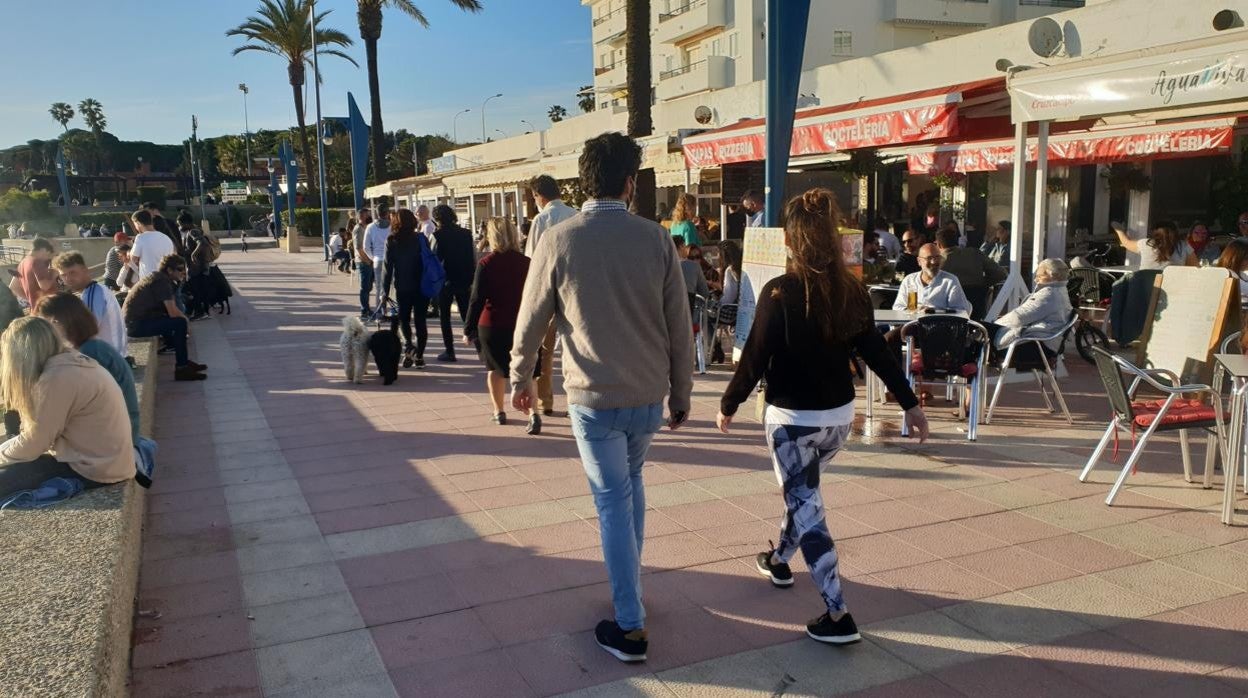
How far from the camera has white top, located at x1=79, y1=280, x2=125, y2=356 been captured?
695 centimetres

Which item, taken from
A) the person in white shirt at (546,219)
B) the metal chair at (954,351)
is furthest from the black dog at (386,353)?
the metal chair at (954,351)

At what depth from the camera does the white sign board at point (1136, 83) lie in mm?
5414

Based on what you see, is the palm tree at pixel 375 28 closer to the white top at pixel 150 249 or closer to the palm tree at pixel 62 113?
the white top at pixel 150 249

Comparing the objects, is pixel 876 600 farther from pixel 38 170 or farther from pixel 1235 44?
pixel 38 170

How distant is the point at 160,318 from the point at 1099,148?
11687 mm

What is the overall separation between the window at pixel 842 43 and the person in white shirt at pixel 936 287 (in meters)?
31.7

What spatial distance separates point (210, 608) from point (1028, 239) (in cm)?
1467

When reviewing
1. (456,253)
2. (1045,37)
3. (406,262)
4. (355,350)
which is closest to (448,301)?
(456,253)

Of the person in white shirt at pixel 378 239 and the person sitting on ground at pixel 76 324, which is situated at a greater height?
the person in white shirt at pixel 378 239

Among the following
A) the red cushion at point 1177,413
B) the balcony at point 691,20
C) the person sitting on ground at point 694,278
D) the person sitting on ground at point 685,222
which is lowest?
the red cushion at point 1177,413

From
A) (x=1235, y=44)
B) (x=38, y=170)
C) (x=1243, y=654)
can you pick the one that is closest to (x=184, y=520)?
(x=1243, y=654)

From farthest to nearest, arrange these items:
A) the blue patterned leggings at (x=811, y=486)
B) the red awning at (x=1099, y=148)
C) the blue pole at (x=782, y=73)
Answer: the red awning at (x=1099, y=148), the blue pole at (x=782, y=73), the blue patterned leggings at (x=811, y=486)

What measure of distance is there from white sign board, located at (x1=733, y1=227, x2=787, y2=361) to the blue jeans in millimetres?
3130

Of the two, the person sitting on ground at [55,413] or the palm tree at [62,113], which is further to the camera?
the palm tree at [62,113]
